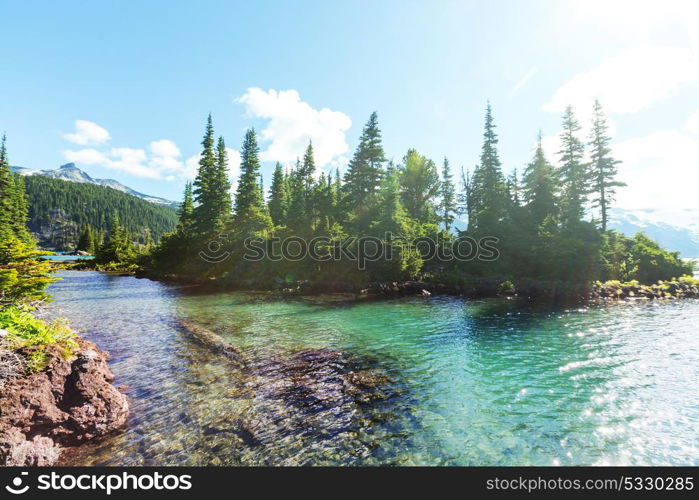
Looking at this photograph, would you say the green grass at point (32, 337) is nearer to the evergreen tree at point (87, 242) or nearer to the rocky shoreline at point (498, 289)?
the rocky shoreline at point (498, 289)

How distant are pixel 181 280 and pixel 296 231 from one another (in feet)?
62.5

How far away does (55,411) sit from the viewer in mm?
6855

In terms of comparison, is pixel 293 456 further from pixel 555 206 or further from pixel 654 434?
pixel 555 206

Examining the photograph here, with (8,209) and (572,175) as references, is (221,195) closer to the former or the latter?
(8,209)

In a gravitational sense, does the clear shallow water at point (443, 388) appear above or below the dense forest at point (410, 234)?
below

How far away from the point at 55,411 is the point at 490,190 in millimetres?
49194

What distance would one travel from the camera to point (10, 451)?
5.64 meters

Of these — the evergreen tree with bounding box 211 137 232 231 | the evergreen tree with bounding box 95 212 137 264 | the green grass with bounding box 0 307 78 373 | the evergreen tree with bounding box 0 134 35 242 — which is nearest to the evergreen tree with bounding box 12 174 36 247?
the evergreen tree with bounding box 0 134 35 242

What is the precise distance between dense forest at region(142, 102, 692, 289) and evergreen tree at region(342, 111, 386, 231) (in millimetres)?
177

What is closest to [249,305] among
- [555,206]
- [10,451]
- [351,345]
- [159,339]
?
[159,339]

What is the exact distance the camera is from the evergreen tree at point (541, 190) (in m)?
42.1

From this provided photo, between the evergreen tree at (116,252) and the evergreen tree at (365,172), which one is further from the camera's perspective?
the evergreen tree at (116,252)

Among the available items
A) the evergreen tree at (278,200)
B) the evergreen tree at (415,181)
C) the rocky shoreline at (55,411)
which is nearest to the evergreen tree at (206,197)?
the evergreen tree at (278,200)

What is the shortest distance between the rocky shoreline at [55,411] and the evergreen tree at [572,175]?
4812cm
